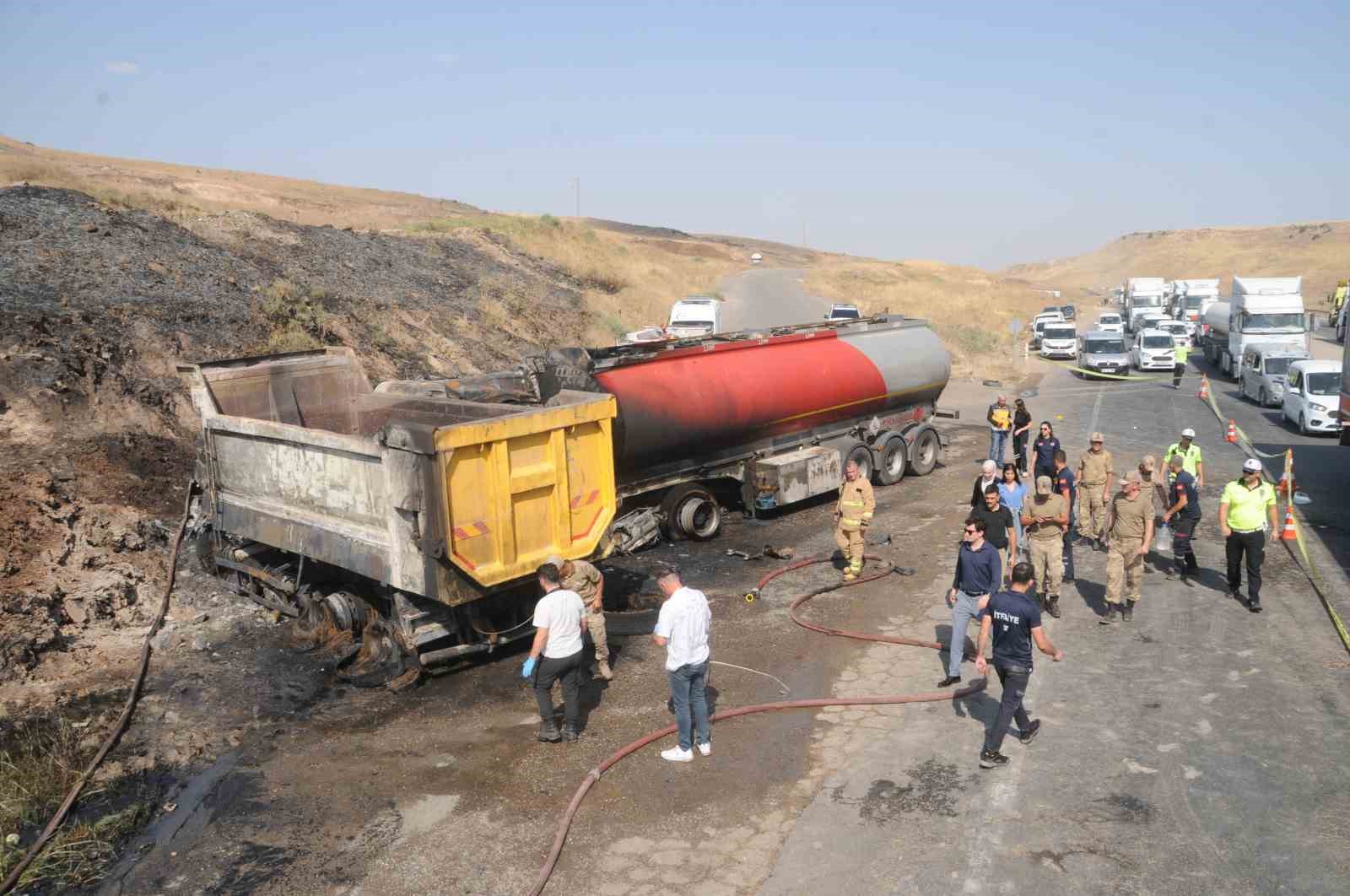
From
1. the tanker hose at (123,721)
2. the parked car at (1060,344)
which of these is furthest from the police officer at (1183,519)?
the parked car at (1060,344)

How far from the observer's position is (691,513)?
14656 millimetres

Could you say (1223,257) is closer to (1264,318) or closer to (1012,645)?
(1264,318)

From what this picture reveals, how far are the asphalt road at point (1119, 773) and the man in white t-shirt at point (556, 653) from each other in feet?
7.11

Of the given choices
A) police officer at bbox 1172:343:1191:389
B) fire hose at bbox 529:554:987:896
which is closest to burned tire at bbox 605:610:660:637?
fire hose at bbox 529:554:987:896

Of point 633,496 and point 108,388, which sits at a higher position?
point 108,388

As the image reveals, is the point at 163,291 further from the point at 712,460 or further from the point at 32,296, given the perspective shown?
the point at 712,460

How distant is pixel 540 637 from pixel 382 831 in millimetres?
1826

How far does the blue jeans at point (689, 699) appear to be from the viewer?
7762 mm

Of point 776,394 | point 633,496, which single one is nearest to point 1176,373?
point 776,394

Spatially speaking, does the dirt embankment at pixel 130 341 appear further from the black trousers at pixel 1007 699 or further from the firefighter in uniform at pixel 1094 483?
the firefighter in uniform at pixel 1094 483

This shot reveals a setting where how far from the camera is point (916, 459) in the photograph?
19500 millimetres

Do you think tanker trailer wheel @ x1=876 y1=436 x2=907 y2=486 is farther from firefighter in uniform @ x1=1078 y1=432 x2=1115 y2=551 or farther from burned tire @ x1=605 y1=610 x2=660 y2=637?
burned tire @ x1=605 y1=610 x2=660 y2=637

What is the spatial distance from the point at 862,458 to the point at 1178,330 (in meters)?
26.7

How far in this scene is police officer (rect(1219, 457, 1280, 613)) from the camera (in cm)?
1114
